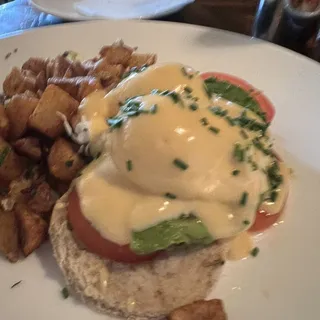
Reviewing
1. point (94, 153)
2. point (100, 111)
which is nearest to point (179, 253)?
point (94, 153)

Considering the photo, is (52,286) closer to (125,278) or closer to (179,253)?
(125,278)

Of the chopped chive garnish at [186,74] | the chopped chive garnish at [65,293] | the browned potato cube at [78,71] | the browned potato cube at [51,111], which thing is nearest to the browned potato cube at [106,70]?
the browned potato cube at [78,71]

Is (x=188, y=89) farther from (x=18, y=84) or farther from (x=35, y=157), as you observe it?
(x=18, y=84)

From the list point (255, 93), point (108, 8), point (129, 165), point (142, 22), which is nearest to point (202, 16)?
point (142, 22)

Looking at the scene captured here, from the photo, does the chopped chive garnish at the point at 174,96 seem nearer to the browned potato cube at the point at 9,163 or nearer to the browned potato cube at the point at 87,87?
the browned potato cube at the point at 87,87

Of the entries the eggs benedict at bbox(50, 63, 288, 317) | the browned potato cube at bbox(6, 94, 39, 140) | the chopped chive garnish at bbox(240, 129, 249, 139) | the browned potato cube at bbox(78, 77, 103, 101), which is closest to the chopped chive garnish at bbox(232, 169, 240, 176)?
the eggs benedict at bbox(50, 63, 288, 317)

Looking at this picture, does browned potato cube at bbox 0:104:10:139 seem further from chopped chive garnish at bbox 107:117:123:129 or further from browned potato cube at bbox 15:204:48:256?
chopped chive garnish at bbox 107:117:123:129
